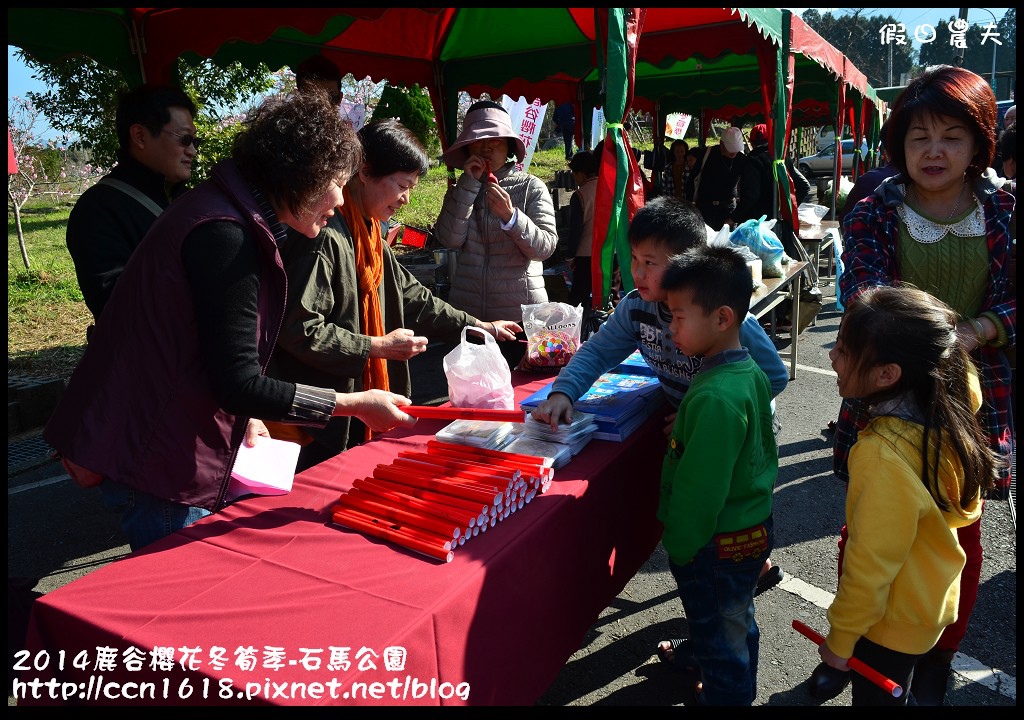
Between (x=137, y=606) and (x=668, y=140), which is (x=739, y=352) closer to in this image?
(x=137, y=606)

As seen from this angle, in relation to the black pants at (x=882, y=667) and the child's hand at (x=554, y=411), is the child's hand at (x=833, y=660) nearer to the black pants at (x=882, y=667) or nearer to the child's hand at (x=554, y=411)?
the black pants at (x=882, y=667)

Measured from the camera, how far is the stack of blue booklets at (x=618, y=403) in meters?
2.03

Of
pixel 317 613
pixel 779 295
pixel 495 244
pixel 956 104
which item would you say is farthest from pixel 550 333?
pixel 779 295

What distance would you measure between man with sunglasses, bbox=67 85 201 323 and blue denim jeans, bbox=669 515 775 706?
7.10 ft

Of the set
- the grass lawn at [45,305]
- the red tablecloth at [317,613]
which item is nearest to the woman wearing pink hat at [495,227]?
the red tablecloth at [317,613]

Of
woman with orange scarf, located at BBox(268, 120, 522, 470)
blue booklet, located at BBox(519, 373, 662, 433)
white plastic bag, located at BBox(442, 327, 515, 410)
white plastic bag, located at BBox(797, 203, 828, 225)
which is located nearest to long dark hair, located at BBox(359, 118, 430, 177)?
woman with orange scarf, located at BBox(268, 120, 522, 470)

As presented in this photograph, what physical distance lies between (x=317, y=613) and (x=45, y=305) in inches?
340

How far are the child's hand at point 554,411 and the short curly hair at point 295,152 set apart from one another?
81 cm

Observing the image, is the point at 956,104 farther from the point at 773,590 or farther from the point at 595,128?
the point at 595,128

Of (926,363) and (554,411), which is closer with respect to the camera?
(926,363)

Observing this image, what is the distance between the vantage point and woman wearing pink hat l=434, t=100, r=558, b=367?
3283mm

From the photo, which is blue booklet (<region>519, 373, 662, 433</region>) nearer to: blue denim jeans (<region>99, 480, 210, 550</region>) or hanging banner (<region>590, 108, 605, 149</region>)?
blue denim jeans (<region>99, 480, 210, 550</region>)

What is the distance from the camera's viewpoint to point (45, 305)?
814 cm

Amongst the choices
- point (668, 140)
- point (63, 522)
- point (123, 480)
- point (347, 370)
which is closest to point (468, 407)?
point (347, 370)
